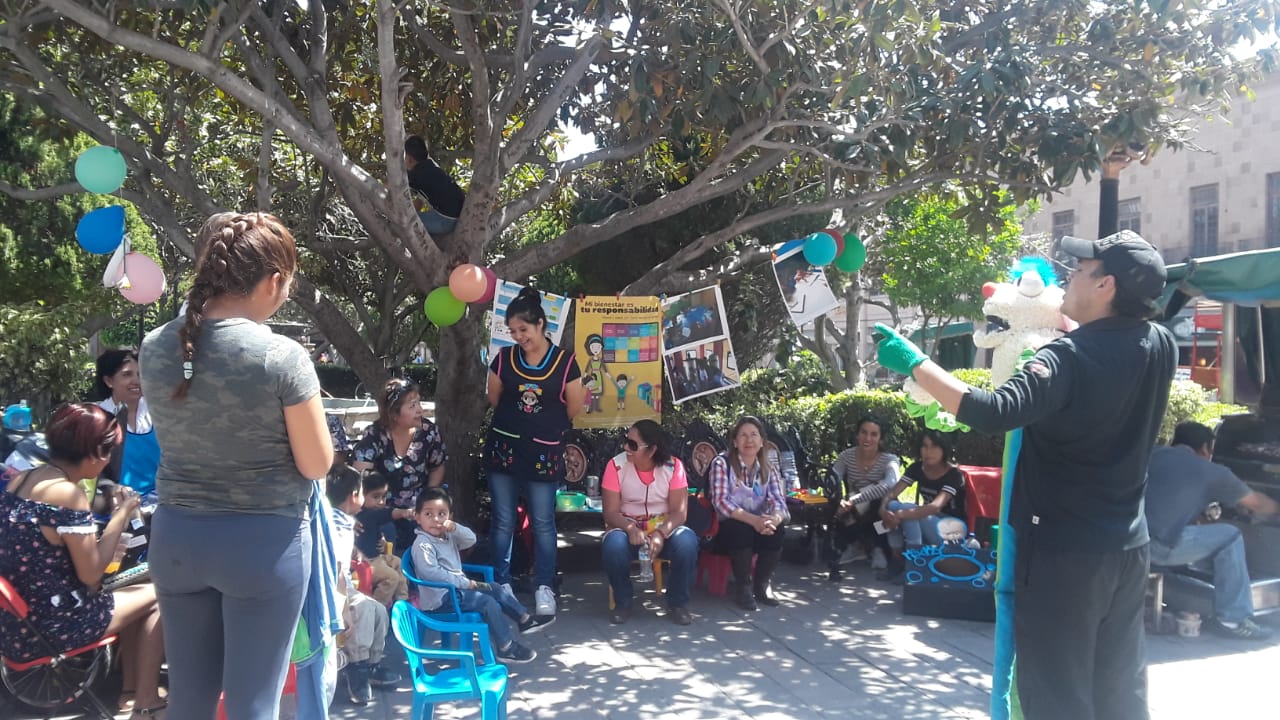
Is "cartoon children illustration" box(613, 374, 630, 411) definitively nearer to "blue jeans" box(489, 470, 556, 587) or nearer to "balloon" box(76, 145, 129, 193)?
"blue jeans" box(489, 470, 556, 587)

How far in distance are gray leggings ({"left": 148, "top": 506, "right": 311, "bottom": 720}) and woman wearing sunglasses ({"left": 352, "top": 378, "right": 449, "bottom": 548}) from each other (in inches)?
130

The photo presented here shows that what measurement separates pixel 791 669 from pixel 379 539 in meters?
2.46

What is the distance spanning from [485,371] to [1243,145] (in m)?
25.6

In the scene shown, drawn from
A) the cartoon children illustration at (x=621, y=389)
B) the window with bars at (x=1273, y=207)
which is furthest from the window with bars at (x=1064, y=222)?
the cartoon children illustration at (x=621, y=389)

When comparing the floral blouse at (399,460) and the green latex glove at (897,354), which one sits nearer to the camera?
the green latex glove at (897,354)

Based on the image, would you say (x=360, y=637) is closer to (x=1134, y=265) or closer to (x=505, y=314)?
(x=505, y=314)

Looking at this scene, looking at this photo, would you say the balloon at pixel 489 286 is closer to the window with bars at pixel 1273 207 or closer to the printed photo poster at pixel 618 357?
the printed photo poster at pixel 618 357

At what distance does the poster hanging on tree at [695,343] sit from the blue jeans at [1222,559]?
123 inches

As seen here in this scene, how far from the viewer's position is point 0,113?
37.3 feet

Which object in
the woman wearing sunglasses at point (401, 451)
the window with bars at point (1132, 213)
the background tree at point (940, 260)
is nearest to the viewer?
the woman wearing sunglasses at point (401, 451)

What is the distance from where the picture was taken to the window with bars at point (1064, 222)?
31.3 m

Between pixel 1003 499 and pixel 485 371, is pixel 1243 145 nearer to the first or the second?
pixel 485 371

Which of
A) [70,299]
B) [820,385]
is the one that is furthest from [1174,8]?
[70,299]

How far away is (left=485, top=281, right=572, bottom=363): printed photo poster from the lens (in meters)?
6.47
